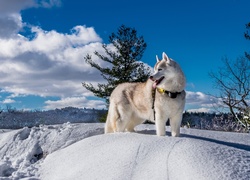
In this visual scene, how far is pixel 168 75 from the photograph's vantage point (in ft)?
19.0

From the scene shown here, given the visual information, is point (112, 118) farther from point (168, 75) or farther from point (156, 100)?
point (168, 75)

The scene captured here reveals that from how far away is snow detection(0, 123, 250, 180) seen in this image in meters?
4.38

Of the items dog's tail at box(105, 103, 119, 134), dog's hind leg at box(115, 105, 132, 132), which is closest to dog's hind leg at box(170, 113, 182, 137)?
dog's hind leg at box(115, 105, 132, 132)

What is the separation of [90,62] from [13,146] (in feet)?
40.9

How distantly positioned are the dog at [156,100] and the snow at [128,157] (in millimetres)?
335

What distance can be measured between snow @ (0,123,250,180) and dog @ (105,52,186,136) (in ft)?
1.10

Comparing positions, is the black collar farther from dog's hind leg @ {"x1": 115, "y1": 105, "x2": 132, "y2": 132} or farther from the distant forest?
the distant forest

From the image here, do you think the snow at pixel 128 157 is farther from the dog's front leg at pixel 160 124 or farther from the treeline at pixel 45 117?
the treeline at pixel 45 117

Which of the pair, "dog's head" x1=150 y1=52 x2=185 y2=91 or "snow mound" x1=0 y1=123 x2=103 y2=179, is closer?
"dog's head" x1=150 y1=52 x2=185 y2=91

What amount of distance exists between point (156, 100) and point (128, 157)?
1.15 m

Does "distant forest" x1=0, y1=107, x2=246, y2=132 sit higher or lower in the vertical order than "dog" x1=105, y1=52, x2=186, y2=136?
higher

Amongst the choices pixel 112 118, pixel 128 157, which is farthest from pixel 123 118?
pixel 128 157

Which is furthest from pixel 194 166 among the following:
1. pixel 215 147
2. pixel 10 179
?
pixel 10 179

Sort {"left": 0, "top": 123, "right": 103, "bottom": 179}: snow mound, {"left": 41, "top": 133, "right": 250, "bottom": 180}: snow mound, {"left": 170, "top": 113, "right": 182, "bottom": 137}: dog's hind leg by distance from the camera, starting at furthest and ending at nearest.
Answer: {"left": 0, "top": 123, "right": 103, "bottom": 179}: snow mound
{"left": 170, "top": 113, "right": 182, "bottom": 137}: dog's hind leg
{"left": 41, "top": 133, "right": 250, "bottom": 180}: snow mound
